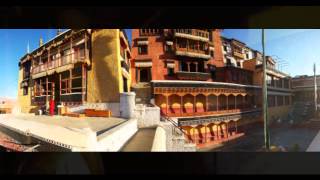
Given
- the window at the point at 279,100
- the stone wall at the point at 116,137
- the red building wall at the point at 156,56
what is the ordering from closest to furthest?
1. the stone wall at the point at 116,137
2. the red building wall at the point at 156,56
3. the window at the point at 279,100

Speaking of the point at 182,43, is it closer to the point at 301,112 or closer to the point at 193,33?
the point at 193,33

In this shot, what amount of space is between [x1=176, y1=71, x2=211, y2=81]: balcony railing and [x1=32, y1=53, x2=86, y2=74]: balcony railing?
2.57 ft

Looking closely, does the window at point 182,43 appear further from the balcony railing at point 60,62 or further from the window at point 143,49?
the balcony railing at point 60,62

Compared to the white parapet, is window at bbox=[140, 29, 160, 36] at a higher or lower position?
higher

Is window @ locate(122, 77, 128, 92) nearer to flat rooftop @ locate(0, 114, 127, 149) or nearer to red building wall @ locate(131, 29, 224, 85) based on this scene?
red building wall @ locate(131, 29, 224, 85)

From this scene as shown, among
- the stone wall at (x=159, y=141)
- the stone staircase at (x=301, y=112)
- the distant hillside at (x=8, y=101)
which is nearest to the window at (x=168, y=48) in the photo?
the stone wall at (x=159, y=141)

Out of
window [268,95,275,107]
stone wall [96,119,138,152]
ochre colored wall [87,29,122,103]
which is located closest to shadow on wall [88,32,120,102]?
ochre colored wall [87,29,122,103]

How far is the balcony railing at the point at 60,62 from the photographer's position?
2.10 metres

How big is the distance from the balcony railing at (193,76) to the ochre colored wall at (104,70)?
19.0 inches

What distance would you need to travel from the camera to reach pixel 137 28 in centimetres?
210

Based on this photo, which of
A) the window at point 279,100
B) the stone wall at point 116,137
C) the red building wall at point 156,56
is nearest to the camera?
the stone wall at point 116,137

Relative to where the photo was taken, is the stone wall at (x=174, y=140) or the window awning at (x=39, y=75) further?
the window awning at (x=39, y=75)

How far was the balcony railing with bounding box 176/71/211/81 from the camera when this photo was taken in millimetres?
2082
